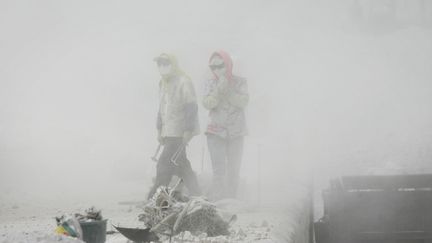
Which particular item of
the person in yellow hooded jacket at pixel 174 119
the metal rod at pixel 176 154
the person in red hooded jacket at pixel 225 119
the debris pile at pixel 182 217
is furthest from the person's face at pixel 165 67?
the debris pile at pixel 182 217

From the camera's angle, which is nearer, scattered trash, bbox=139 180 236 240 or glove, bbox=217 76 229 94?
scattered trash, bbox=139 180 236 240

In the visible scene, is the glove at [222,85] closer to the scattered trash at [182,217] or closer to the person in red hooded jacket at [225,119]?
the person in red hooded jacket at [225,119]

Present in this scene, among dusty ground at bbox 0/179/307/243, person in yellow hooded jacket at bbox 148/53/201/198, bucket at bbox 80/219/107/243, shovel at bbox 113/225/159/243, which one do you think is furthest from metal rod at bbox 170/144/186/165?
bucket at bbox 80/219/107/243

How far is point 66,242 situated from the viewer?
4145mm

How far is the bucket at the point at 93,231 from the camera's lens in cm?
485

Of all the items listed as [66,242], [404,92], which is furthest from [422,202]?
[404,92]

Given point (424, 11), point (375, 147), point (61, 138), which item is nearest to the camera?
point (375, 147)

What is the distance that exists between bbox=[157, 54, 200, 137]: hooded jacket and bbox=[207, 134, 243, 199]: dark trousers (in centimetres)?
42

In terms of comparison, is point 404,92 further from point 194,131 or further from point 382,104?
point 194,131

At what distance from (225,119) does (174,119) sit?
0.80m

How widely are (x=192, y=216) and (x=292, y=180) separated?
8.16 m

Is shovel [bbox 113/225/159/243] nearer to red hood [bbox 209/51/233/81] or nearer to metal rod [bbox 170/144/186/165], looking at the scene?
metal rod [bbox 170/144/186/165]

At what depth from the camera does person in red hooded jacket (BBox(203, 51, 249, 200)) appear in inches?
350

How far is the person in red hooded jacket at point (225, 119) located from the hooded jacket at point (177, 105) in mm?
403
